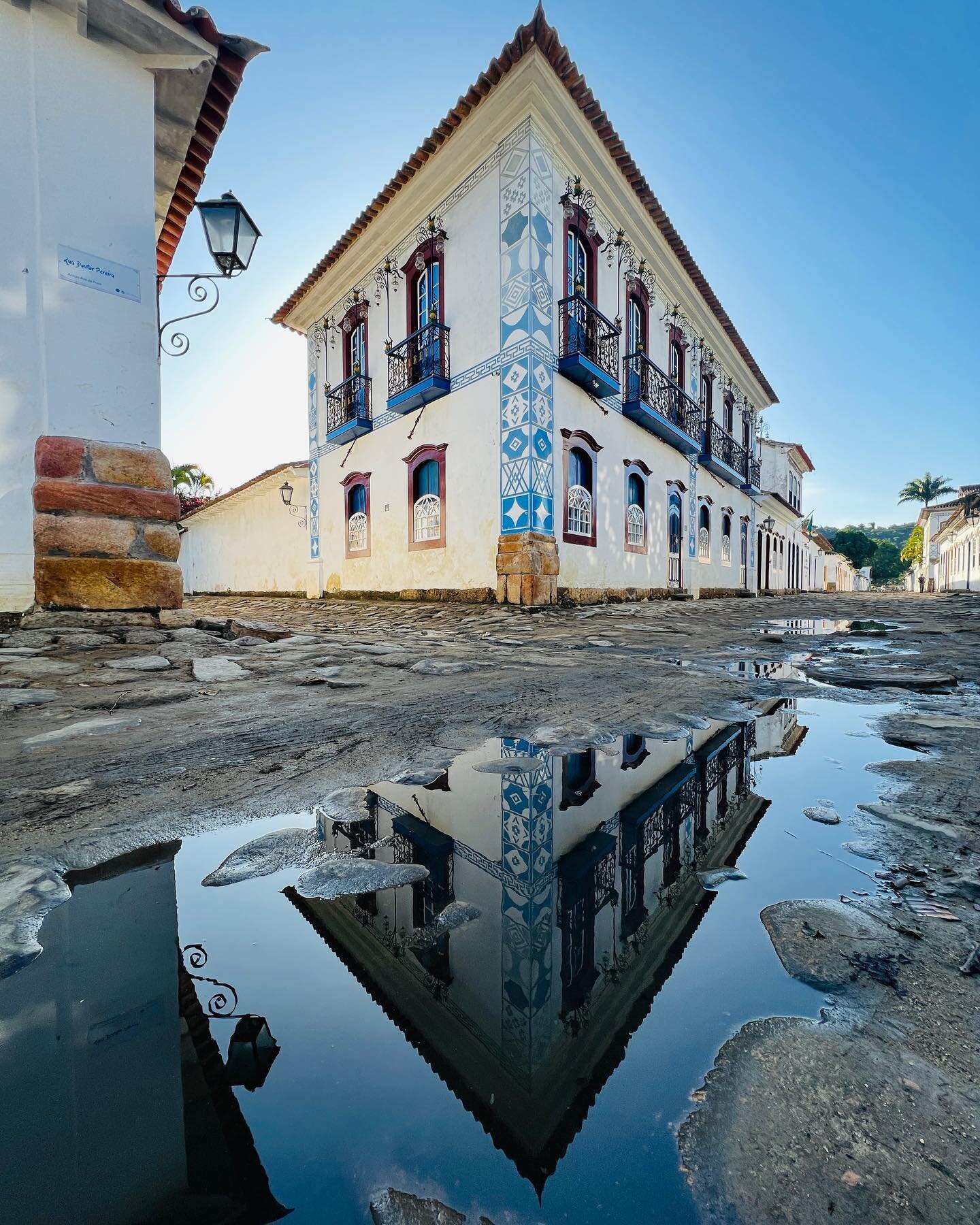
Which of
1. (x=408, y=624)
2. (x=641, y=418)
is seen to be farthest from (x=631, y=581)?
(x=408, y=624)

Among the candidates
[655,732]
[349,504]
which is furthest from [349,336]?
[655,732]

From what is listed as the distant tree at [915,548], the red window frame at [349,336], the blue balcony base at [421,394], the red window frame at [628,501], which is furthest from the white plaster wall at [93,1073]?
the distant tree at [915,548]

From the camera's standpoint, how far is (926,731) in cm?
212

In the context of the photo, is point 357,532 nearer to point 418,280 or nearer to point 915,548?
point 418,280

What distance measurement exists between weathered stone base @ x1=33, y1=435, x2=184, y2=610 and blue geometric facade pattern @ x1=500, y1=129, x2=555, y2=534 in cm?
544

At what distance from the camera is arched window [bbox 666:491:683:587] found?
1385 cm

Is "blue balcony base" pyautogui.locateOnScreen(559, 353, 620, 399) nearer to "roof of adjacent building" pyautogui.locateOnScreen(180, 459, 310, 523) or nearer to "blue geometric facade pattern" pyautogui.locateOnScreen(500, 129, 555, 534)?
"blue geometric facade pattern" pyautogui.locateOnScreen(500, 129, 555, 534)

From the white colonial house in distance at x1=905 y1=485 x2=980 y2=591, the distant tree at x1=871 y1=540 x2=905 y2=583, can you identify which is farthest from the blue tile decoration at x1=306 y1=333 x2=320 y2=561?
the distant tree at x1=871 y1=540 x2=905 y2=583

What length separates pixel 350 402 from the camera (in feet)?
40.9

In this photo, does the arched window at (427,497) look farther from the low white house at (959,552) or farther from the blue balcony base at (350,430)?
the low white house at (959,552)

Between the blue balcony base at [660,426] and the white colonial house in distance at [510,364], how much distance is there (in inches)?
2.6

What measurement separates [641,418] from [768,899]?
12.1 meters

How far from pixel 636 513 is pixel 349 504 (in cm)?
653

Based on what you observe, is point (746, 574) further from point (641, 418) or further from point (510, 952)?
point (510, 952)
